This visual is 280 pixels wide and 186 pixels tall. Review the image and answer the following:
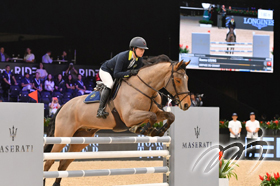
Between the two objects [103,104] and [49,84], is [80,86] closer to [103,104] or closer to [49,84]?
[49,84]

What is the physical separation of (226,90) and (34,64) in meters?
8.05

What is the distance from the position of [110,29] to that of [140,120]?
1038 centimetres

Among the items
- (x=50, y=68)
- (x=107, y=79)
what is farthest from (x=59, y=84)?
(x=107, y=79)

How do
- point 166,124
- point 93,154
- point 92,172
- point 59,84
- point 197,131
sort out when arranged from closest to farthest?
point 92,172
point 93,154
point 166,124
point 197,131
point 59,84

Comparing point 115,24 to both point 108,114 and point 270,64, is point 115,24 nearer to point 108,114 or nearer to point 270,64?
point 270,64

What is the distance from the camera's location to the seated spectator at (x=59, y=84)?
12531mm

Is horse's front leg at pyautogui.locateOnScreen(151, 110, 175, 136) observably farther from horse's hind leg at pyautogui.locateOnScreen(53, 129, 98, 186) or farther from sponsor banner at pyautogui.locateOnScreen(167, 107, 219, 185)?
horse's hind leg at pyautogui.locateOnScreen(53, 129, 98, 186)

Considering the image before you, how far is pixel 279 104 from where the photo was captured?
17062 millimetres

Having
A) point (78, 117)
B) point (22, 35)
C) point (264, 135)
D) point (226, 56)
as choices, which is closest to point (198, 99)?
point (226, 56)

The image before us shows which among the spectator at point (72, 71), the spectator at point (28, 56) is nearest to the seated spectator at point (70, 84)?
the spectator at point (72, 71)

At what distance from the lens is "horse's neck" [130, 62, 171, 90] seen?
4812 millimetres

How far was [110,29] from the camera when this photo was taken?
47.6 feet

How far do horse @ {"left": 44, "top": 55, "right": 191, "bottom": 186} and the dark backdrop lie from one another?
8775 mm

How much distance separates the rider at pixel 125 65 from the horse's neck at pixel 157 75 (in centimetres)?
17
